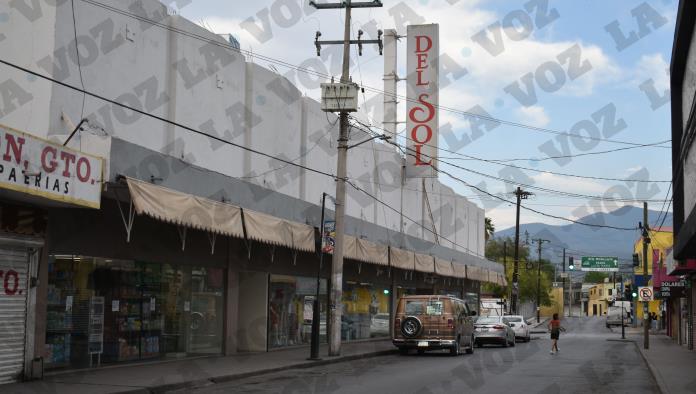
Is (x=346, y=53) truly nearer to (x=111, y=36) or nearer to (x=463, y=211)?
(x=111, y=36)

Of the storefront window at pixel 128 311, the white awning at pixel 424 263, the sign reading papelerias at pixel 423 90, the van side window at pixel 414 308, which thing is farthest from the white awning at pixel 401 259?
the storefront window at pixel 128 311

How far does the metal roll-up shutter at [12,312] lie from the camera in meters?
14.6

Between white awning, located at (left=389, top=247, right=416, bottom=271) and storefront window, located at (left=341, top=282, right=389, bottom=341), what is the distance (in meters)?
2.08

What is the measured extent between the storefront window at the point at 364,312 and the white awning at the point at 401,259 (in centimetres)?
208

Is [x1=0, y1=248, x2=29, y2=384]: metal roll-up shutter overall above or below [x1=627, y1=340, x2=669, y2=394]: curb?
above

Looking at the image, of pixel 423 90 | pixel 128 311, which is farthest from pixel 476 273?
pixel 128 311

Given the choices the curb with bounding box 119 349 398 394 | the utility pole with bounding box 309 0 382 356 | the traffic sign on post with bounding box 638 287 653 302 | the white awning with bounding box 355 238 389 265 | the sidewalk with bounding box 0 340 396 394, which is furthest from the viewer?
the traffic sign on post with bounding box 638 287 653 302

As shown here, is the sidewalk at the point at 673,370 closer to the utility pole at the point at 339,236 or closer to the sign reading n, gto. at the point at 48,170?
the utility pole at the point at 339,236

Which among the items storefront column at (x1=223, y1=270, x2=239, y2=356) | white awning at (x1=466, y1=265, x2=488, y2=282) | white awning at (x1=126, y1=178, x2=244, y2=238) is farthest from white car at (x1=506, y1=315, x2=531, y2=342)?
white awning at (x1=126, y1=178, x2=244, y2=238)

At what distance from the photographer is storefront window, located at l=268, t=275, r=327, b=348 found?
1024 inches

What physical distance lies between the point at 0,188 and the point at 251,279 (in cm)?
1289

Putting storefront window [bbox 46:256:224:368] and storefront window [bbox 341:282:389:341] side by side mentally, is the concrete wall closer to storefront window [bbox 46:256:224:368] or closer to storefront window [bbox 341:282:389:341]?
storefront window [bbox 46:256:224:368]

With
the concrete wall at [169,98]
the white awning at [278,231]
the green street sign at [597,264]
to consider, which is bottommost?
the white awning at [278,231]

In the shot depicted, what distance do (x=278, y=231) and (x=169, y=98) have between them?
4.51m
